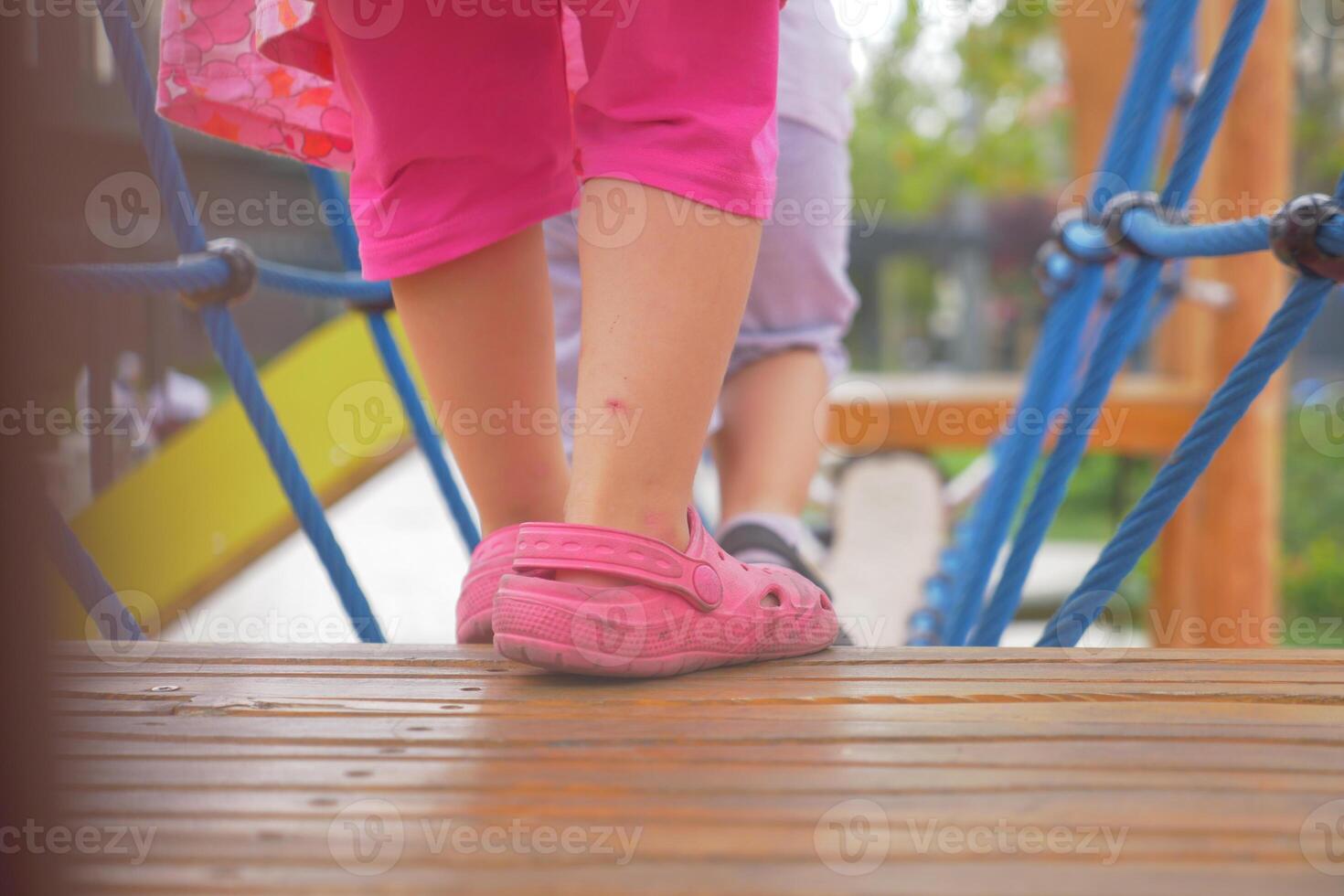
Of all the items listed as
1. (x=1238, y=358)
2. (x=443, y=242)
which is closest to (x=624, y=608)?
(x=443, y=242)

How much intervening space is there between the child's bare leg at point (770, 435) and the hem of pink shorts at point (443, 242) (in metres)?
0.31

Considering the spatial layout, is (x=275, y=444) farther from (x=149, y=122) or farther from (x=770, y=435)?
(x=770, y=435)

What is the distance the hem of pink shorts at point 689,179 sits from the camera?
560mm

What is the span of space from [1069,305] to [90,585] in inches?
35.9

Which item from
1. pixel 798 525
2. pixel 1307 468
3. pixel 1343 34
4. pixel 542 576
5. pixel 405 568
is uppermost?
pixel 1343 34

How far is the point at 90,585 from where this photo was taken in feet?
2.19

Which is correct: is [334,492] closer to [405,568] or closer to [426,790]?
[426,790]

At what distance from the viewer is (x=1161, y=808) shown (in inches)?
16.3

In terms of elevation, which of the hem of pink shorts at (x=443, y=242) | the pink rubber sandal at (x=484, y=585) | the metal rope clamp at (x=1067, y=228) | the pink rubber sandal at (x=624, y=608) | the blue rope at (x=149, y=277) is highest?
the hem of pink shorts at (x=443, y=242)

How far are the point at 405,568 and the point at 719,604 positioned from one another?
10.2ft

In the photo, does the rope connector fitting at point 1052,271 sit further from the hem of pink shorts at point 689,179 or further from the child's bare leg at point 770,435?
the hem of pink shorts at point 689,179

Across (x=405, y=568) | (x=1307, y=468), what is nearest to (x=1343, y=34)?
(x=1307, y=468)

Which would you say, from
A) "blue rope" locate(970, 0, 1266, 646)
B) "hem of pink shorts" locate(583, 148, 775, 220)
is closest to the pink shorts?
"hem of pink shorts" locate(583, 148, 775, 220)

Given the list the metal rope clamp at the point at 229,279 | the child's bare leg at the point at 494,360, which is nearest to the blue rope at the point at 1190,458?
the child's bare leg at the point at 494,360
